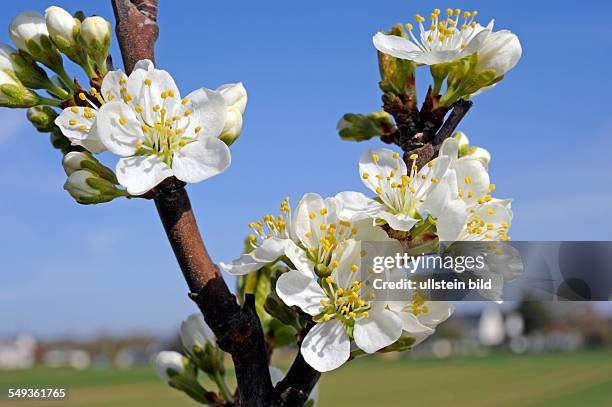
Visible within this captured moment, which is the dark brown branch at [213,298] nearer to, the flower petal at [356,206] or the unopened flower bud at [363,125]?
the flower petal at [356,206]

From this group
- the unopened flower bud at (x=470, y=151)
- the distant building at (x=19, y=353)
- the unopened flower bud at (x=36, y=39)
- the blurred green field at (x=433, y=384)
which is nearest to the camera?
the unopened flower bud at (x=36, y=39)

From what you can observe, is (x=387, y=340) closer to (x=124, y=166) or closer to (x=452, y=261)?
(x=452, y=261)

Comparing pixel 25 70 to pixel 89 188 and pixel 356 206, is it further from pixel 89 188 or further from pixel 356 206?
pixel 356 206

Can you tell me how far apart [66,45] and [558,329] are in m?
78.5

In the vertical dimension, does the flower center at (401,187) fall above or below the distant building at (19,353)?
below

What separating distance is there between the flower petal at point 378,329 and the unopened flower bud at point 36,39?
69 cm

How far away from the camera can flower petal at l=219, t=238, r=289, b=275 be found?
105cm

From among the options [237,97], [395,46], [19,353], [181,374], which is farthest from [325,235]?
[19,353]

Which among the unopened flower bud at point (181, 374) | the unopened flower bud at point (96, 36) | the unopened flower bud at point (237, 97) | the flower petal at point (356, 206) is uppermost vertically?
the unopened flower bud at point (96, 36)

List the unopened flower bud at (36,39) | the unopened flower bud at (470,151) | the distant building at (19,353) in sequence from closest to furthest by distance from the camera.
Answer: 1. the unopened flower bud at (36,39)
2. the unopened flower bud at (470,151)
3. the distant building at (19,353)

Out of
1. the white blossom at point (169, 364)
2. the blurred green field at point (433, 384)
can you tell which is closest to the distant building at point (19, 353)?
the blurred green field at point (433, 384)

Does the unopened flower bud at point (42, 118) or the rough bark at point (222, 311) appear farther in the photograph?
the unopened flower bud at point (42, 118)

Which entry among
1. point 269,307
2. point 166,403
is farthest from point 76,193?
point 166,403

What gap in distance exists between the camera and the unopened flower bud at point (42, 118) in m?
1.24
